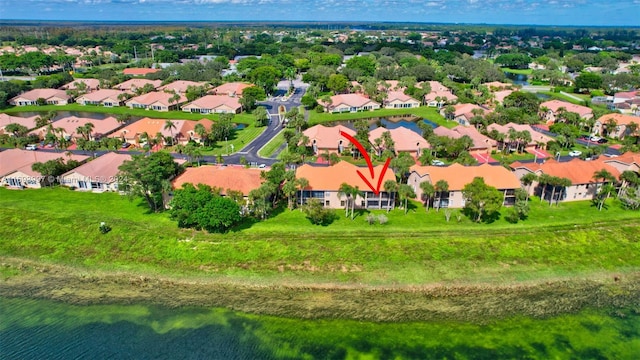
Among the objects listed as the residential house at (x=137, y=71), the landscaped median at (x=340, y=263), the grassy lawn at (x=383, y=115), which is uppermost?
the residential house at (x=137, y=71)

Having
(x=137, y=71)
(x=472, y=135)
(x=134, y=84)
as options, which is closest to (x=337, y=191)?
(x=472, y=135)

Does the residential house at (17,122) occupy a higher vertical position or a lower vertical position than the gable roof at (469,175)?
lower

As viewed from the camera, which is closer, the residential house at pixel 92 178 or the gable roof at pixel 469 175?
the gable roof at pixel 469 175

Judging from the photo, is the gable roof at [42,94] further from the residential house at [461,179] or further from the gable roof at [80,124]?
the residential house at [461,179]

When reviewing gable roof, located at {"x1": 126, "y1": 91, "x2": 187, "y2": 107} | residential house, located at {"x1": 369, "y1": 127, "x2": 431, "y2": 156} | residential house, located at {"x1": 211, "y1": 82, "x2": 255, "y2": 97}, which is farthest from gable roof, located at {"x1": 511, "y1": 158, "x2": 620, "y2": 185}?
gable roof, located at {"x1": 126, "y1": 91, "x2": 187, "y2": 107}

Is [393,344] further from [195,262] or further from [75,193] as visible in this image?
[75,193]

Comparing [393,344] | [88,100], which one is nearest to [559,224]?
[393,344]

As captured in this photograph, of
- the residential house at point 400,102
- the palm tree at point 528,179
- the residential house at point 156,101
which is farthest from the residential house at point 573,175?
the residential house at point 156,101
